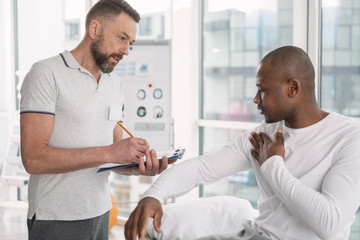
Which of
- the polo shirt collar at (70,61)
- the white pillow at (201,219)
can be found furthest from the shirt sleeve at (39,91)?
the white pillow at (201,219)

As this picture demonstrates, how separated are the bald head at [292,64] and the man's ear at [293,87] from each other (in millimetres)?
19

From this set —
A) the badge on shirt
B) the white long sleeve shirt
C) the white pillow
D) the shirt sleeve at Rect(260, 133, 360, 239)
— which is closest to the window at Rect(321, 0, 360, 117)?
the white pillow

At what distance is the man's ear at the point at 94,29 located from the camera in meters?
1.77

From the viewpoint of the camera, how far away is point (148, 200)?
153cm

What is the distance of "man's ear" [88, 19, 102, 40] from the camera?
177 centimetres

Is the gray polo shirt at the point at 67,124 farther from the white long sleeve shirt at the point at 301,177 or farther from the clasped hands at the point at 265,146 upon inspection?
the clasped hands at the point at 265,146

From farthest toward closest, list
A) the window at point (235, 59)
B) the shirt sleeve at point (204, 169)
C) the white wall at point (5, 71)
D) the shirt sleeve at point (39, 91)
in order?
the white wall at point (5, 71)
the window at point (235, 59)
the shirt sleeve at point (204, 169)
the shirt sleeve at point (39, 91)

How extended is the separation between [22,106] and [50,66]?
0.19m

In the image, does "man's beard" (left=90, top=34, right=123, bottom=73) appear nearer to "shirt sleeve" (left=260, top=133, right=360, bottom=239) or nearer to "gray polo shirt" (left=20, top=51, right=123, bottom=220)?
"gray polo shirt" (left=20, top=51, right=123, bottom=220)

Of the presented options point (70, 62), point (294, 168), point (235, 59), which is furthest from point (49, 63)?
point (235, 59)

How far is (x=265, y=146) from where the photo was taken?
1.68m

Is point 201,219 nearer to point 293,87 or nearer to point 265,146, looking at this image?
point 265,146

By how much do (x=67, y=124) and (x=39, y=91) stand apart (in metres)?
0.17

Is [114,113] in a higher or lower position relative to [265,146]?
higher
